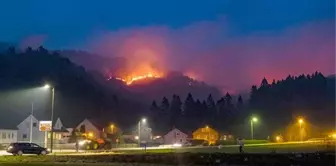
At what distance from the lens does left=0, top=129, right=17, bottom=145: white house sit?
139000mm

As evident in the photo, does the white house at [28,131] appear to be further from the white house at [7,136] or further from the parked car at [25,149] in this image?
the parked car at [25,149]

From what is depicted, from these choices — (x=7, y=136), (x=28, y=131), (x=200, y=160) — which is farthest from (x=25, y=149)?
(x=28, y=131)

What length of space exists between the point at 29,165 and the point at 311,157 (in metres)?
28.8

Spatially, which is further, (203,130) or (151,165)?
(203,130)

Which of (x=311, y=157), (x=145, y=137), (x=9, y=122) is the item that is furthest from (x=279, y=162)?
(x=145, y=137)

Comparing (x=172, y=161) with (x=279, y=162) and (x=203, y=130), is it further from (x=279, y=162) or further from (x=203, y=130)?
(x=203, y=130)

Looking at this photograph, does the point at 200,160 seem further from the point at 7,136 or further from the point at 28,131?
the point at 28,131

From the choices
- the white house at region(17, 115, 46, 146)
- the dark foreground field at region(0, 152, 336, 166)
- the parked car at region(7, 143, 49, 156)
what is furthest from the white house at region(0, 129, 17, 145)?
the dark foreground field at region(0, 152, 336, 166)

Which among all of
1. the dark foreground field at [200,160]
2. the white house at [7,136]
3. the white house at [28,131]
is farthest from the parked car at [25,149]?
the white house at [28,131]

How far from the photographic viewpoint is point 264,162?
4984 cm

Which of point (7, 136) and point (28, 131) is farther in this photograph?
point (28, 131)

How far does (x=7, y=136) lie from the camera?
14162 cm

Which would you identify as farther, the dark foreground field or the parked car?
the parked car

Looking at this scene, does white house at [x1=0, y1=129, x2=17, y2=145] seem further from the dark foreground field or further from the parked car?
the dark foreground field
